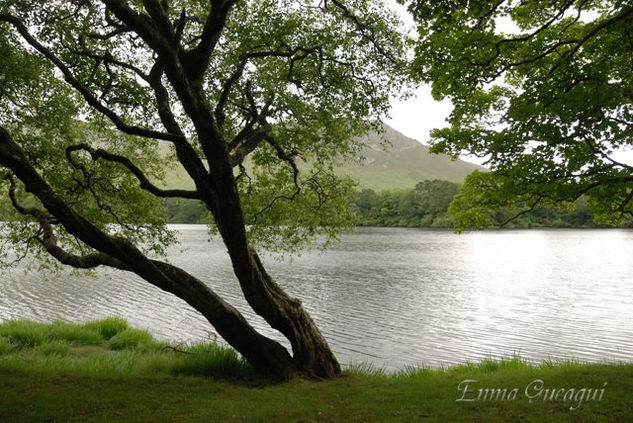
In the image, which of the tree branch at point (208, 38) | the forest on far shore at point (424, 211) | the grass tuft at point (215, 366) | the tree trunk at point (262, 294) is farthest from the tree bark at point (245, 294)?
the forest on far shore at point (424, 211)

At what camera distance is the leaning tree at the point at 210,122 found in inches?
332

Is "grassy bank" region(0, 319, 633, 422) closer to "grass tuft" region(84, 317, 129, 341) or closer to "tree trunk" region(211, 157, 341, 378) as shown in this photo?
"tree trunk" region(211, 157, 341, 378)

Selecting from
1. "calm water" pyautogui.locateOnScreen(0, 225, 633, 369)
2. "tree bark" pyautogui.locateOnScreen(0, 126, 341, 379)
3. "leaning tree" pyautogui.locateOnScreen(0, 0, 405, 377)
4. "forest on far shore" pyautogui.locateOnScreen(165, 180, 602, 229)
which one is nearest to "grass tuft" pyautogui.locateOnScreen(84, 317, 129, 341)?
"calm water" pyautogui.locateOnScreen(0, 225, 633, 369)

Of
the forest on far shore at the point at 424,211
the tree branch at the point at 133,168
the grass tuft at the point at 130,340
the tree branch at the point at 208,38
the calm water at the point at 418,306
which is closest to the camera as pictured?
the tree branch at the point at 208,38

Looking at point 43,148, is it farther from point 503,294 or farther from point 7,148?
point 503,294

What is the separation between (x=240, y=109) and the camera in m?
12.3

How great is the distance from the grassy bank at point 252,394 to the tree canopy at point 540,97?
14.4 feet

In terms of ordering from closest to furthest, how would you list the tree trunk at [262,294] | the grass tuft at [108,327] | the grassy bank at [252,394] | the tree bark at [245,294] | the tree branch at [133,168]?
1. the grassy bank at [252,394]
2. the tree bark at [245,294]
3. the tree trunk at [262,294]
4. the tree branch at [133,168]
5. the grass tuft at [108,327]

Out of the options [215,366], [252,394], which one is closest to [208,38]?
[252,394]

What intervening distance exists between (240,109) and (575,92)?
8286 millimetres

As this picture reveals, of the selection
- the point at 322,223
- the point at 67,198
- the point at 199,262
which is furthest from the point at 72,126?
the point at 199,262

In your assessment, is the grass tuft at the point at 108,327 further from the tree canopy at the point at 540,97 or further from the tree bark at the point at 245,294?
the tree canopy at the point at 540,97

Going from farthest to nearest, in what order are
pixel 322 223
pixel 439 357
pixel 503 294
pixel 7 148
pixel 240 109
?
1. pixel 503 294
2. pixel 439 357
3. pixel 322 223
4. pixel 240 109
5. pixel 7 148

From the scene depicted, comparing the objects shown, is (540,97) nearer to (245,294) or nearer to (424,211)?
(245,294)
